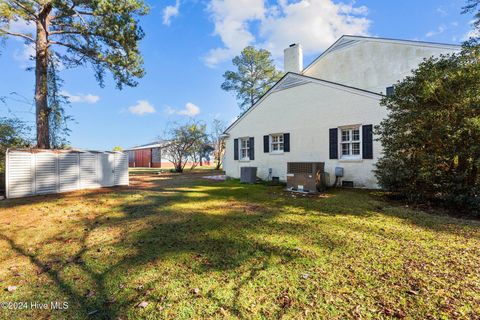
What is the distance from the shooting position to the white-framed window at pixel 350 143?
9586mm

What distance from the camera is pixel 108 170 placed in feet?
35.9

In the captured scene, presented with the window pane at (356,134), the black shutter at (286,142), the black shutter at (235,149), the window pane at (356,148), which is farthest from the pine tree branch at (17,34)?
the window pane at (356,148)

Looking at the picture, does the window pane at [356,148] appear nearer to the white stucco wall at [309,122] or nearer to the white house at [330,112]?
the white house at [330,112]

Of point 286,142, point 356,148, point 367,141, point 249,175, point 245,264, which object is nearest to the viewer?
point 245,264

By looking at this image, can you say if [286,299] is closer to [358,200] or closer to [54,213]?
[358,200]

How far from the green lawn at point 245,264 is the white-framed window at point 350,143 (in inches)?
167

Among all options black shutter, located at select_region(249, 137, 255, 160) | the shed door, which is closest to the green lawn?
the shed door

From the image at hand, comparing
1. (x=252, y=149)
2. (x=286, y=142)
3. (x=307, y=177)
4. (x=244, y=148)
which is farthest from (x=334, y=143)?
(x=244, y=148)

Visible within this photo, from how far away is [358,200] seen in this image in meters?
7.12

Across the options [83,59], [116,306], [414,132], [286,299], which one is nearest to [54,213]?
[116,306]

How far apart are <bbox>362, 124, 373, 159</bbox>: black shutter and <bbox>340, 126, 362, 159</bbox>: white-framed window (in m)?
0.25

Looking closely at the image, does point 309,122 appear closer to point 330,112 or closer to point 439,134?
point 330,112

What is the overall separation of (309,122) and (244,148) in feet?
15.3

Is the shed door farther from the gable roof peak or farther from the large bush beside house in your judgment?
the gable roof peak
